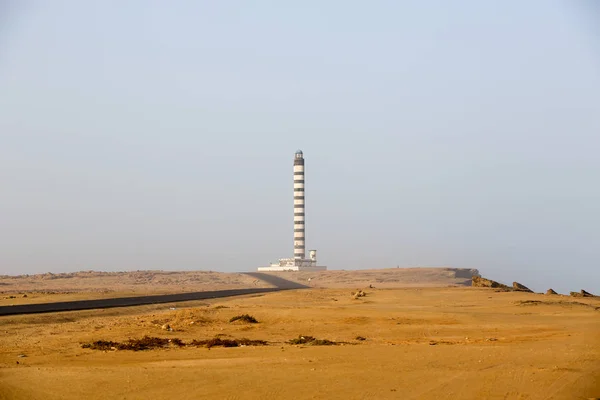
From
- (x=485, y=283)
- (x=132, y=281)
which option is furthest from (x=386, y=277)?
(x=485, y=283)

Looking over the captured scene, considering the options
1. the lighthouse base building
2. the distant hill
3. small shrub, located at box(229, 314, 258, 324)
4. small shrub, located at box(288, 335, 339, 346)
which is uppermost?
the lighthouse base building

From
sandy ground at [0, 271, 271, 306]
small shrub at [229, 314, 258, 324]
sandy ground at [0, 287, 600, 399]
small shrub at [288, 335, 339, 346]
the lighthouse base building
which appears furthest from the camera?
the lighthouse base building

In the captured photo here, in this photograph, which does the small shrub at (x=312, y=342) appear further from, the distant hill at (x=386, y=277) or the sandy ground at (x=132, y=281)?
the distant hill at (x=386, y=277)

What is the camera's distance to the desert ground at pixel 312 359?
46.6ft

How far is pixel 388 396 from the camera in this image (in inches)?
537

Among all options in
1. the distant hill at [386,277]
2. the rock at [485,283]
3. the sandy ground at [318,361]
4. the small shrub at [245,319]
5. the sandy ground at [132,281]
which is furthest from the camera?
the distant hill at [386,277]

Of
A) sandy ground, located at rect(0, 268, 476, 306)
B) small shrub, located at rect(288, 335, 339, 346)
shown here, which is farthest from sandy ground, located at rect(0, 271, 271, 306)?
small shrub, located at rect(288, 335, 339, 346)

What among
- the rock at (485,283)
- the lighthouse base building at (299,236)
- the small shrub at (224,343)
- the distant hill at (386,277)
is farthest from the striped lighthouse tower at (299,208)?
the small shrub at (224,343)

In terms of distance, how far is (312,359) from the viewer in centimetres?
1811

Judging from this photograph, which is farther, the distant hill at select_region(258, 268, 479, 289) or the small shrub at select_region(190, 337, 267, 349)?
the distant hill at select_region(258, 268, 479, 289)

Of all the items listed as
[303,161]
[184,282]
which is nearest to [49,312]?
[184,282]

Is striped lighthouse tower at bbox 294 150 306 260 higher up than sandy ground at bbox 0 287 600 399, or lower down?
higher up

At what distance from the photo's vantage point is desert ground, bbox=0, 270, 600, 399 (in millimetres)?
14195

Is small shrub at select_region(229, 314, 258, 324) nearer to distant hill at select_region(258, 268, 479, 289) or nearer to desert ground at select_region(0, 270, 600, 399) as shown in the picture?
desert ground at select_region(0, 270, 600, 399)
